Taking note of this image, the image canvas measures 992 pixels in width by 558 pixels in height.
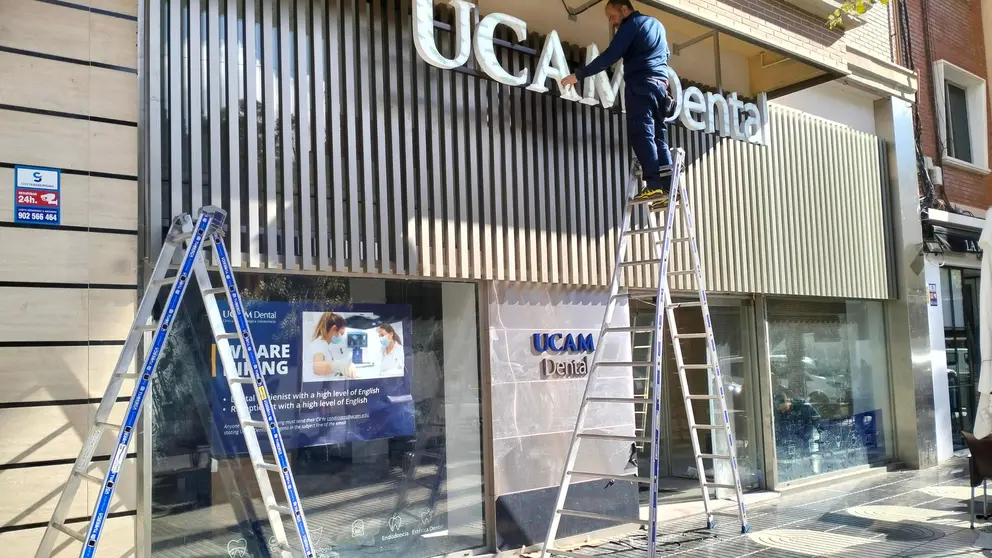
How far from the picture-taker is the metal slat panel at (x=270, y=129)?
5852 mm

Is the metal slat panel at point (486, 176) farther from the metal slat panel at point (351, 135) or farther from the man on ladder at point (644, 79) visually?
the metal slat panel at point (351, 135)

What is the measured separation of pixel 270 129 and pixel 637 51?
311cm

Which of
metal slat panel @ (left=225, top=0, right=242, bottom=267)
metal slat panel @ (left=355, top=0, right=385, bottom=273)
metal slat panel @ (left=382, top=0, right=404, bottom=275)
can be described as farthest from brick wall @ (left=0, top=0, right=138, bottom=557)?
metal slat panel @ (left=382, top=0, right=404, bottom=275)

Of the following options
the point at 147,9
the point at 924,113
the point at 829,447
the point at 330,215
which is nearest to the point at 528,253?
the point at 330,215

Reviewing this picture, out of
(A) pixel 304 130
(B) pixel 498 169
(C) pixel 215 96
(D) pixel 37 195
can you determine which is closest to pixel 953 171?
(B) pixel 498 169

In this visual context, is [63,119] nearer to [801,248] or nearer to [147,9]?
[147,9]

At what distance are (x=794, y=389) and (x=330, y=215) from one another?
725cm

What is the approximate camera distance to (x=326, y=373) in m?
6.27

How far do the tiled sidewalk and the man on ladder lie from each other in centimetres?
325

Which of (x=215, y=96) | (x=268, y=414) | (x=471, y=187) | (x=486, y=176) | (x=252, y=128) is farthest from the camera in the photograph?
(x=486, y=176)

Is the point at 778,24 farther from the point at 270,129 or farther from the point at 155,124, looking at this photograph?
the point at 155,124

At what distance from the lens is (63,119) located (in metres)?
5.10

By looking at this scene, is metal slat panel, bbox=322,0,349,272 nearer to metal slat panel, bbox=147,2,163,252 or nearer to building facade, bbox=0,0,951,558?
building facade, bbox=0,0,951,558

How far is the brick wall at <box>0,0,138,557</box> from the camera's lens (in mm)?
4797
